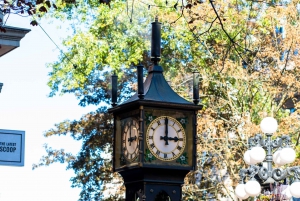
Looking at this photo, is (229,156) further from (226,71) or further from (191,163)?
(191,163)

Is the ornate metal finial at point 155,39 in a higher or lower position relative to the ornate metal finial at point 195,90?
higher

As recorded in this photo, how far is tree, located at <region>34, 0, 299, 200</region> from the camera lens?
1916cm

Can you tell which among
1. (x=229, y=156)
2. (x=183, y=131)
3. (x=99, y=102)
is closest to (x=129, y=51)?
(x=99, y=102)

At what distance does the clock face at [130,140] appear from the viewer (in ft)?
19.4

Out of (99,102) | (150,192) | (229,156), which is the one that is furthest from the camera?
(99,102)

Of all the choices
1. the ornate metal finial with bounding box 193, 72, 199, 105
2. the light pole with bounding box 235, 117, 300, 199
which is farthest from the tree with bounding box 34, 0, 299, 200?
the ornate metal finial with bounding box 193, 72, 199, 105

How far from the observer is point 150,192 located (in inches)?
222

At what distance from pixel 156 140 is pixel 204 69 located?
14444 mm

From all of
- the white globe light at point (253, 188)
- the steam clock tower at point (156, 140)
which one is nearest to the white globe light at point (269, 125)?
the white globe light at point (253, 188)

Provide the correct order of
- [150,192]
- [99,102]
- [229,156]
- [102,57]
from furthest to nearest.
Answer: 1. [99,102]
2. [102,57]
3. [229,156]
4. [150,192]

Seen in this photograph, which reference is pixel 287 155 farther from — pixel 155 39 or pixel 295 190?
pixel 155 39

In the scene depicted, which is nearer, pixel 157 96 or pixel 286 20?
pixel 157 96

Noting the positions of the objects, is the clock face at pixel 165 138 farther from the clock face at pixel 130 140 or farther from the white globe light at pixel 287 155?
the white globe light at pixel 287 155

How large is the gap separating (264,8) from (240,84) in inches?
81.0
